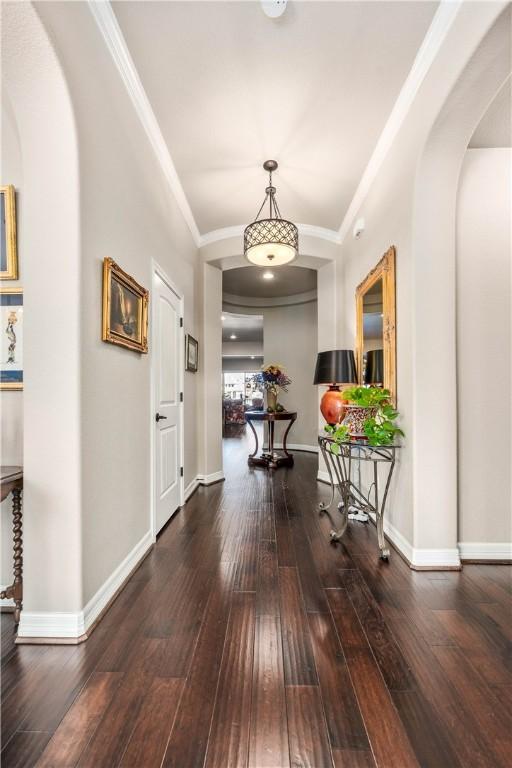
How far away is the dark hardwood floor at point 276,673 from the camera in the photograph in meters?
1.10

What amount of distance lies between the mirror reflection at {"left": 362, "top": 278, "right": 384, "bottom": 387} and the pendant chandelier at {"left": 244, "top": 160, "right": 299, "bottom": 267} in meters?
0.80

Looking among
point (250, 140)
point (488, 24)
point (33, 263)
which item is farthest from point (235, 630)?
point (250, 140)

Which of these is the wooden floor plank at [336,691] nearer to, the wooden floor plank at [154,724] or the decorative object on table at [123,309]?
the wooden floor plank at [154,724]

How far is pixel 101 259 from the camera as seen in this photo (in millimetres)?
1887

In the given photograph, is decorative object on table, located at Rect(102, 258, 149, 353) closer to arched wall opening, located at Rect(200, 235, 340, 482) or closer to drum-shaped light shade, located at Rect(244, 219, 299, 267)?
drum-shaped light shade, located at Rect(244, 219, 299, 267)

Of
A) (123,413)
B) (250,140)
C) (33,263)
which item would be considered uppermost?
(250,140)

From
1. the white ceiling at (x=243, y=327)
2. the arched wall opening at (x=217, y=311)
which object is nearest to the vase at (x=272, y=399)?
the arched wall opening at (x=217, y=311)

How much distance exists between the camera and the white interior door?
111 inches

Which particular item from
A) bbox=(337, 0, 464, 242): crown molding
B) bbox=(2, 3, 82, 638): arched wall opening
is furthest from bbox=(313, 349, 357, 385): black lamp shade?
bbox=(2, 3, 82, 638): arched wall opening

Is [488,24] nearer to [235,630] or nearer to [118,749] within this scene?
[235,630]

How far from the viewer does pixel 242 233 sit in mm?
4219

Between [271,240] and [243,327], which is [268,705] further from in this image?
[243,327]

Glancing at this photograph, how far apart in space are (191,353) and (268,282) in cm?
289

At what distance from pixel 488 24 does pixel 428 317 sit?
1354 mm
